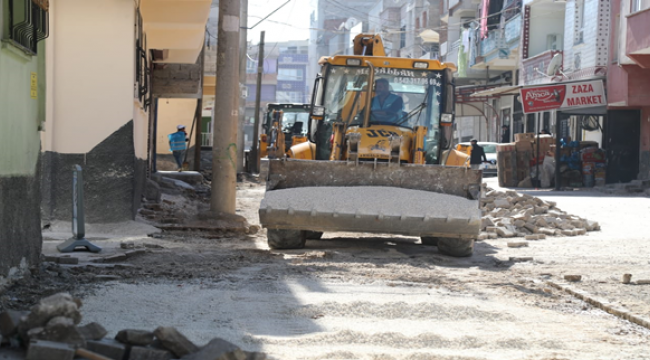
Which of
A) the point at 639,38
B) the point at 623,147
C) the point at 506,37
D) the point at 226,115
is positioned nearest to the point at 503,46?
the point at 506,37

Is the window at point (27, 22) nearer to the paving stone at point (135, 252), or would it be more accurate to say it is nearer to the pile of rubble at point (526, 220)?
the paving stone at point (135, 252)

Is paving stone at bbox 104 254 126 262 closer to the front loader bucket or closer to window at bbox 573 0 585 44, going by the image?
the front loader bucket

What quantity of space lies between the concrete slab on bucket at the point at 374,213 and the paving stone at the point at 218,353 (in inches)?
214

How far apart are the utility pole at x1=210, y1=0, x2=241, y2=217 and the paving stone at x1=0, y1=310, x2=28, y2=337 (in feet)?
29.3

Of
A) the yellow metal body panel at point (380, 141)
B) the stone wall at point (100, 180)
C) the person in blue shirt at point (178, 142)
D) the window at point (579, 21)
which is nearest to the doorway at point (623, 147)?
the window at point (579, 21)

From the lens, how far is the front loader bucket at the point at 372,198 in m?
9.75

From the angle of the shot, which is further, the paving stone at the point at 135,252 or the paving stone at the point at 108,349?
the paving stone at the point at 135,252

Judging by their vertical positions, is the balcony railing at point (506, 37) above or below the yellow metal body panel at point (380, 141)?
above

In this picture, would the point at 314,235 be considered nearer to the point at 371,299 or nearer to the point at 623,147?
the point at 371,299

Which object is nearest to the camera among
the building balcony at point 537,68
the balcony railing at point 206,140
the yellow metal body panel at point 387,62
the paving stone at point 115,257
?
the paving stone at point 115,257

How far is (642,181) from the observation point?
23.2 m

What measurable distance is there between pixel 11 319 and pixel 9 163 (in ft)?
8.16

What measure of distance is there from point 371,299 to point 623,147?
20.6 m

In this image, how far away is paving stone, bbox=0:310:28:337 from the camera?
4.50 meters
